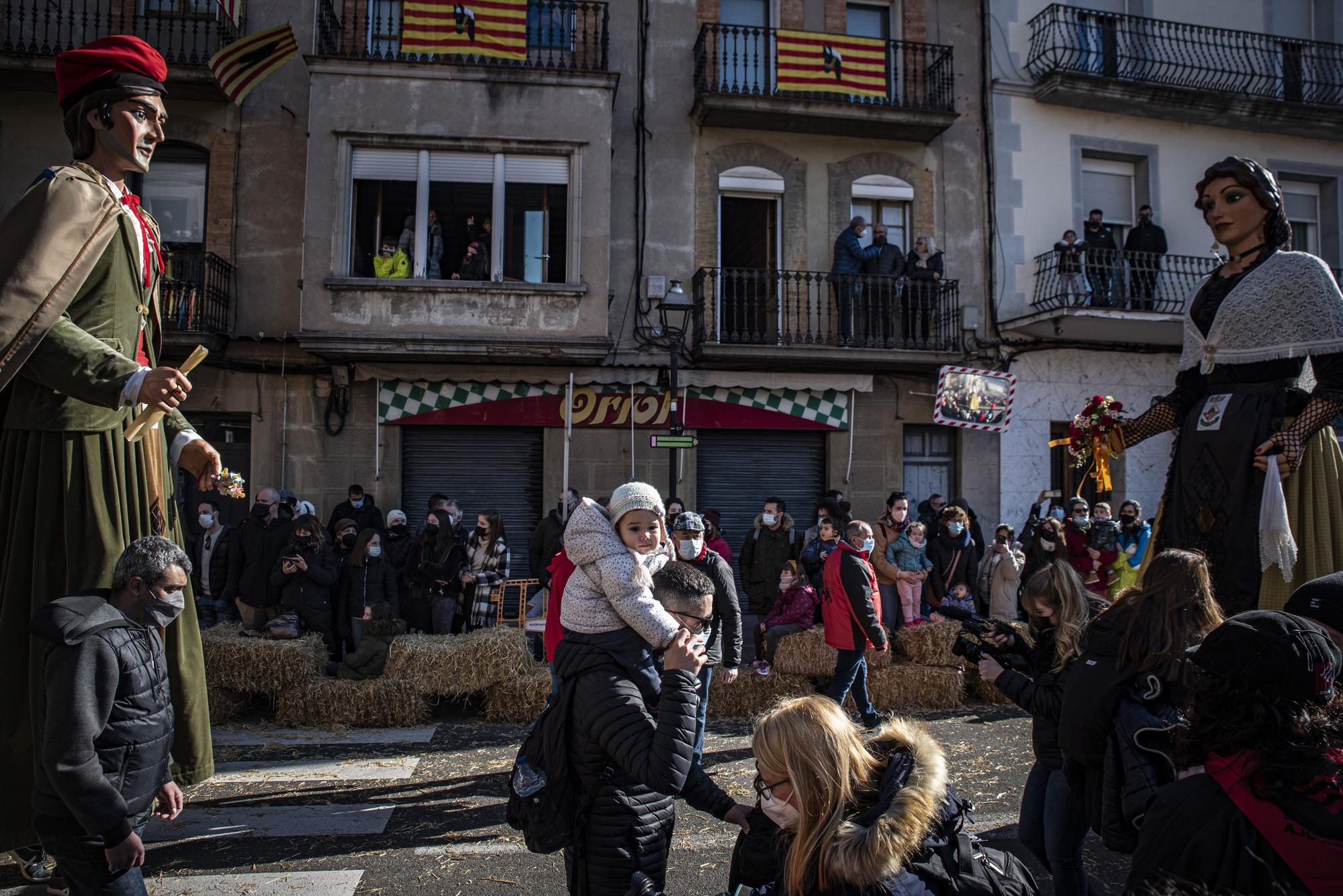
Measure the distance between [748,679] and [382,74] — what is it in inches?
421

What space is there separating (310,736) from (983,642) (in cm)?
576

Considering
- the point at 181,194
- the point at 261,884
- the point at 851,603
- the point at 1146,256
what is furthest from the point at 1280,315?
the point at 181,194

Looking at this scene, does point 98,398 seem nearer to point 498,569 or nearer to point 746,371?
point 498,569

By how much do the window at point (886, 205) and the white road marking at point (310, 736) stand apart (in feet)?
36.1

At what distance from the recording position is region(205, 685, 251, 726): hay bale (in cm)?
809

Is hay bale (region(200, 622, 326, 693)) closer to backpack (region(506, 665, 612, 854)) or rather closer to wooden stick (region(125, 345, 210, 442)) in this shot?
backpack (region(506, 665, 612, 854))

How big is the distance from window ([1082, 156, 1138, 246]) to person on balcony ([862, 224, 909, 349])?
12.9ft

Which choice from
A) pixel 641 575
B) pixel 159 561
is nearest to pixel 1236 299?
pixel 641 575

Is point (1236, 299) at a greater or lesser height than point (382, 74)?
lesser

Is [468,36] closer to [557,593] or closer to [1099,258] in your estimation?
[1099,258]

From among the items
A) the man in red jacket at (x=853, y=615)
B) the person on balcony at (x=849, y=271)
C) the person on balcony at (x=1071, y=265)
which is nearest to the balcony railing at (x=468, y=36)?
the person on balcony at (x=849, y=271)

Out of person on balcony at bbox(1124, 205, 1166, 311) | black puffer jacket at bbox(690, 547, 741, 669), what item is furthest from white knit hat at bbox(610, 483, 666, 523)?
person on balcony at bbox(1124, 205, 1166, 311)

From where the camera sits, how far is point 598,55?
1510cm

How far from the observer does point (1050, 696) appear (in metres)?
3.97
